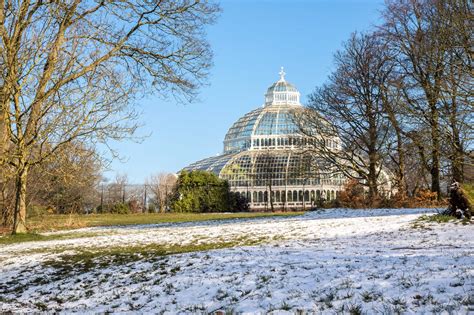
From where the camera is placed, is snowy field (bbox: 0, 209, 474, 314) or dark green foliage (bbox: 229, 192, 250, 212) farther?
dark green foliage (bbox: 229, 192, 250, 212)

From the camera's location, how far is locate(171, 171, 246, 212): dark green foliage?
3875cm

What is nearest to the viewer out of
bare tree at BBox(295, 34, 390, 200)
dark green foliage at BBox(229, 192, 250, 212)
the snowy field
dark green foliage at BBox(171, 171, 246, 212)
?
the snowy field

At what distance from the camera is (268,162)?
1901 inches

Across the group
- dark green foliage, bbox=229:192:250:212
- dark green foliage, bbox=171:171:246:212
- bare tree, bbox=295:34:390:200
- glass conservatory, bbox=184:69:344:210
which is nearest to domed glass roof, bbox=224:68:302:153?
glass conservatory, bbox=184:69:344:210

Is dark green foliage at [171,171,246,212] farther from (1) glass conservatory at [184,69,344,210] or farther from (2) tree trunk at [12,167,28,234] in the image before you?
(2) tree trunk at [12,167,28,234]

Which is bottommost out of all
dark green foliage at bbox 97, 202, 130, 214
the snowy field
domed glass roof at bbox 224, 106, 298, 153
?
the snowy field

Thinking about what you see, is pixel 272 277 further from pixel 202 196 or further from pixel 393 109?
pixel 202 196

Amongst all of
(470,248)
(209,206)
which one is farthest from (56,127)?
(209,206)

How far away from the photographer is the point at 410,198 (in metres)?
21.0

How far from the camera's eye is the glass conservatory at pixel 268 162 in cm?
4616

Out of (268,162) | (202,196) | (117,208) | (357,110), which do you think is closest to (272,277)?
(357,110)

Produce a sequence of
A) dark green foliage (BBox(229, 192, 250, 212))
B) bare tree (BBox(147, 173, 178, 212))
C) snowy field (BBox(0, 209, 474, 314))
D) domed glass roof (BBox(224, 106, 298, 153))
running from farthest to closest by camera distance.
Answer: domed glass roof (BBox(224, 106, 298, 153)) → bare tree (BBox(147, 173, 178, 212)) → dark green foliage (BBox(229, 192, 250, 212)) → snowy field (BBox(0, 209, 474, 314))

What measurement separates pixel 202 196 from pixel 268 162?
11.3 meters

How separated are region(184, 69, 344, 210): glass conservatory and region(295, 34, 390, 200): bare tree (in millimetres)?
15351
